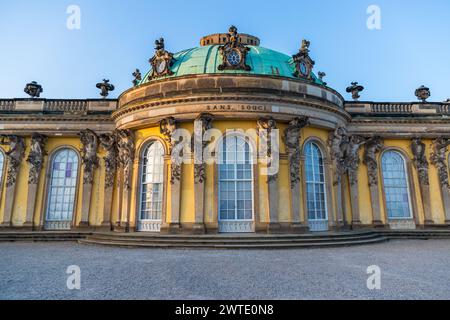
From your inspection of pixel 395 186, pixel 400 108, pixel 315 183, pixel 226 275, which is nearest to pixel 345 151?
pixel 315 183

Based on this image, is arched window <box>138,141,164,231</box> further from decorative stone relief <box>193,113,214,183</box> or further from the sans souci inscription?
the sans souci inscription

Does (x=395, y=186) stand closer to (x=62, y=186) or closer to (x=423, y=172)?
(x=423, y=172)

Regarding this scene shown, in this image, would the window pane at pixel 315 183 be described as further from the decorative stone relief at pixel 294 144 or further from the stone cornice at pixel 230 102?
the stone cornice at pixel 230 102

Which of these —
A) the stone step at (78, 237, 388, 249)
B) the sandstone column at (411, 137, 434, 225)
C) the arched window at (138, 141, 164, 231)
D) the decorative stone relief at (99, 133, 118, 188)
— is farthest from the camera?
the sandstone column at (411, 137, 434, 225)

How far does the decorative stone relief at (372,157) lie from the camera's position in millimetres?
19531

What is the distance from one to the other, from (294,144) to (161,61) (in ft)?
30.4

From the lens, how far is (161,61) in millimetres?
18281

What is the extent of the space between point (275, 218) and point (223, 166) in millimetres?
3619

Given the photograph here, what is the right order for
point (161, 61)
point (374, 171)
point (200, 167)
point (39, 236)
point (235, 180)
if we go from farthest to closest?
point (374, 171), point (161, 61), point (39, 236), point (235, 180), point (200, 167)

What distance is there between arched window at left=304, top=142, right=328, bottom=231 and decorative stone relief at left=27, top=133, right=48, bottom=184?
52.6 feet

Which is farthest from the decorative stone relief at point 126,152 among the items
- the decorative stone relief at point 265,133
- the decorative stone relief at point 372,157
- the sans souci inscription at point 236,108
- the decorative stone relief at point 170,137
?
the decorative stone relief at point 372,157

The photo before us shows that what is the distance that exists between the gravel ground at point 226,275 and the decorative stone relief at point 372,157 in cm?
818

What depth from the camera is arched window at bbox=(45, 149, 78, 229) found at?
18.9 meters

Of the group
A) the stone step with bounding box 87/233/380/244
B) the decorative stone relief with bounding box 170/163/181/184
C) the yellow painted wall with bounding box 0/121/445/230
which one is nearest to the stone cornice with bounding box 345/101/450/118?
the yellow painted wall with bounding box 0/121/445/230
